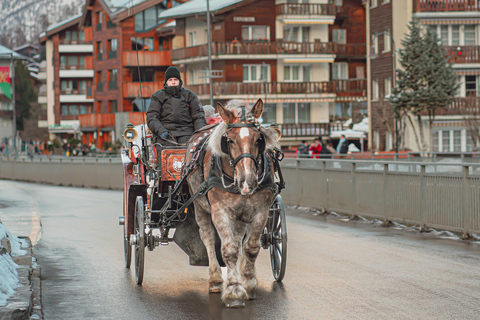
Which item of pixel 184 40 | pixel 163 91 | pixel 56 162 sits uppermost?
pixel 184 40

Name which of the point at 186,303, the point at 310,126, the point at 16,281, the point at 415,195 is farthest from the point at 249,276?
the point at 310,126

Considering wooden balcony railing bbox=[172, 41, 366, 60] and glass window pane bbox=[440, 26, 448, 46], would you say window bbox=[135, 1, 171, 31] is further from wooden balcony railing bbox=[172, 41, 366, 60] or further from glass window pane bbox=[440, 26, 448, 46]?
glass window pane bbox=[440, 26, 448, 46]

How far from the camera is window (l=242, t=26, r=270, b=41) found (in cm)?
6762

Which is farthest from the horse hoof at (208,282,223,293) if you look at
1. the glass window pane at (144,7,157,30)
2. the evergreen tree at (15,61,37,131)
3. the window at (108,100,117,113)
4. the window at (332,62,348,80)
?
the evergreen tree at (15,61,37,131)

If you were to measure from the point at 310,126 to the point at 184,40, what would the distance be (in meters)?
12.9

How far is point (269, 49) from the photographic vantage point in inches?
2630

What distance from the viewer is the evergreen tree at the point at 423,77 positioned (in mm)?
51031

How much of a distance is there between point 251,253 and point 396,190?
8.29m

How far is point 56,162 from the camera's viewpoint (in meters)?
41.2

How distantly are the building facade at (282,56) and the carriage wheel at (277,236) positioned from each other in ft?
175

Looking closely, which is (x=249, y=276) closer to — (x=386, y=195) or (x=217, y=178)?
(x=217, y=178)

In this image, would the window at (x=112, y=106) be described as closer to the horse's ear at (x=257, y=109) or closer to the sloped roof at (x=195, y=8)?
the sloped roof at (x=195, y=8)

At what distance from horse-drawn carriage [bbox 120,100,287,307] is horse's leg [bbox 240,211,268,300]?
1cm

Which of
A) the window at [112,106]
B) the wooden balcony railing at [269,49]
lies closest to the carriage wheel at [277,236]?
the wooden balcony railing at [269,49]
